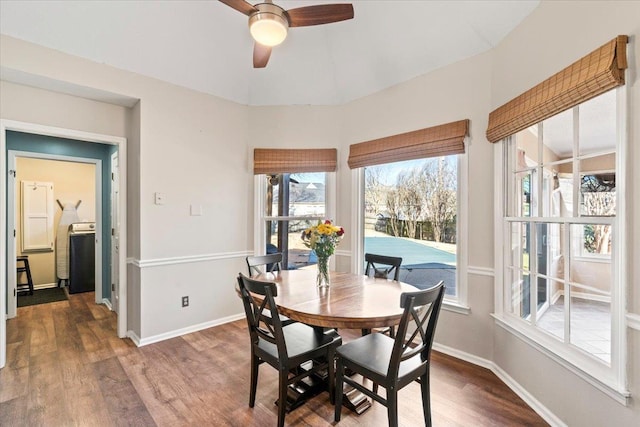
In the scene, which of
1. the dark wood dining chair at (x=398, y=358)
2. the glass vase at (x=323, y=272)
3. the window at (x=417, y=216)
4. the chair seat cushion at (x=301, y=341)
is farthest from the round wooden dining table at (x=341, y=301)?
the window at (x=417, y=216)

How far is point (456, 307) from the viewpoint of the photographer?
8.89ft

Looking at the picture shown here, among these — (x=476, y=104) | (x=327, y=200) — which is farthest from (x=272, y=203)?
(x=476, y=104)

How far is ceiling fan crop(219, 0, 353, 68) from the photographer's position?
1850mm

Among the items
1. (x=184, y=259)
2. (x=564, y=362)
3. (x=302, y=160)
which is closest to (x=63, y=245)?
(x=184, y=259)

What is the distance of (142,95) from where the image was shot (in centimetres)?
296

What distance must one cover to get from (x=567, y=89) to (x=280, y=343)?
2.25 metres

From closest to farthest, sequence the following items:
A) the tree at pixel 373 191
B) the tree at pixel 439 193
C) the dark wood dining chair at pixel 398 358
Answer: the dark wood dining chair at pixel 398 358, the tree at pixel 439 193, the tree at pixel 373 191

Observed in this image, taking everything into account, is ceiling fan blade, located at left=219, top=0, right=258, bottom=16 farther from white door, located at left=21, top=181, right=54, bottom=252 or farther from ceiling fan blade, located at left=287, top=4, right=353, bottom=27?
white door, located at left=21, top=181, right=54, bottom=252

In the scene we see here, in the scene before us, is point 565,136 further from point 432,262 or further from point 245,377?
point 245,377

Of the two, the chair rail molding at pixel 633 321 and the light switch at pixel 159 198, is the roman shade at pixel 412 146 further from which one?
the light switch at pixel 159 198

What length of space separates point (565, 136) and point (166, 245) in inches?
143

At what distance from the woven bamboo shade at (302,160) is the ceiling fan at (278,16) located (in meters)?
1.66

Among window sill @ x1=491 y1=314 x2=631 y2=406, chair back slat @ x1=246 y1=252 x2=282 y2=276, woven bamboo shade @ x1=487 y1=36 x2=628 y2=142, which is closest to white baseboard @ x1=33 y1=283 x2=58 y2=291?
chair back slat @ x1=246 y1=252 x2=282 y2=276

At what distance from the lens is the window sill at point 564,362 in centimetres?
143
